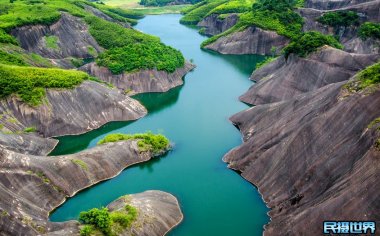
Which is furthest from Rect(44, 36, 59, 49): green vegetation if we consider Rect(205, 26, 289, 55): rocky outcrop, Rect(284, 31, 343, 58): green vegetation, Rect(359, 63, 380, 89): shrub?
Rect(359, 63, 380, 89): shrub

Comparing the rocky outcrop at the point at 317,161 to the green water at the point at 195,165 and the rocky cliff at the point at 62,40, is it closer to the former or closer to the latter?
the green water at the point at 195,165

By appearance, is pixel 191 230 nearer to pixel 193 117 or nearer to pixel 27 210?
pixel 27 210

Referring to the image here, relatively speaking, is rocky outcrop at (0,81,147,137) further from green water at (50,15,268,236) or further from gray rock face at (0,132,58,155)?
gray rock face at (0,132,58,155)

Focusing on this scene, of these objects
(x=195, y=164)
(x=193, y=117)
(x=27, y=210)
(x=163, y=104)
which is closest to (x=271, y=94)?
(x=193, y=117)

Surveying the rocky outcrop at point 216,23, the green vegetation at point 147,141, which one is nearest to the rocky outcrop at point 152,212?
the green vegetation at point 147,141

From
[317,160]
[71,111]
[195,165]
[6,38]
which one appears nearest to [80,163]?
[195,165]

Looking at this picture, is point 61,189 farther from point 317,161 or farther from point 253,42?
point 253,42
